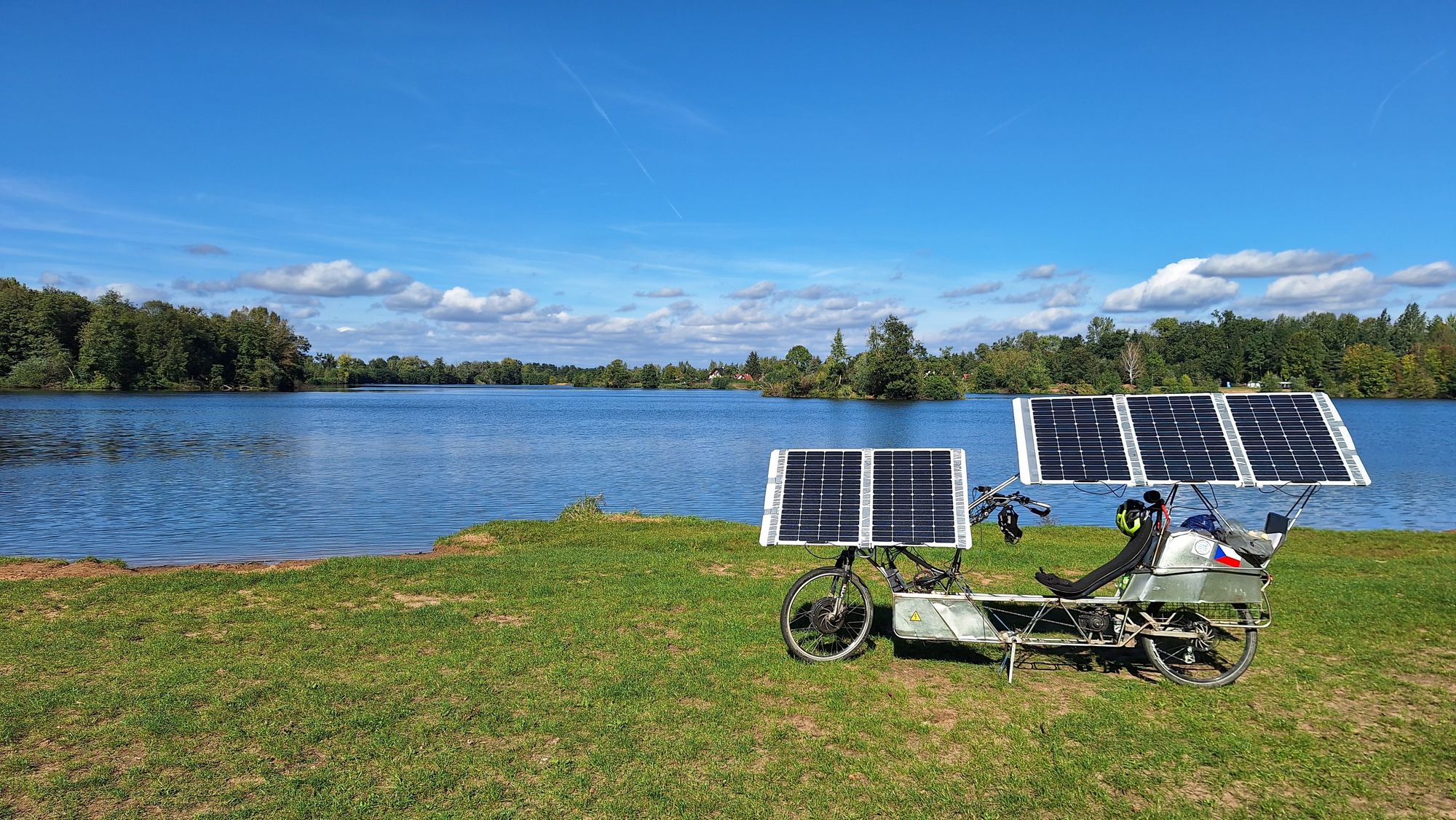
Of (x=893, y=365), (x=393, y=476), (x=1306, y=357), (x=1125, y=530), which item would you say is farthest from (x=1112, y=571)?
(x=1306, y=357)

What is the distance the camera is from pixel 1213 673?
332 inches

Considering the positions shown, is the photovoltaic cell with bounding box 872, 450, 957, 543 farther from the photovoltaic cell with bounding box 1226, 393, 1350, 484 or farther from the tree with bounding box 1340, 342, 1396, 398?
the tree with bounding box 1340, 342, 1396, 398

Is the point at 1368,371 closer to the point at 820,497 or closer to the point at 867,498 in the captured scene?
the point at 867,498

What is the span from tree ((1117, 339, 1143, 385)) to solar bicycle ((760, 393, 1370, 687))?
149448 mm

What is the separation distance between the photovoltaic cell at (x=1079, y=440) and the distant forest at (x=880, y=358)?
12438cm

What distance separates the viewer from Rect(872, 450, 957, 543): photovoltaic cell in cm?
827

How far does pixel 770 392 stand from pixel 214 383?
106 meters

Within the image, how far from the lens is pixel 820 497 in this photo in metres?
A: 8.87

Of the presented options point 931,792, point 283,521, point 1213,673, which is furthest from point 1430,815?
point 283,521

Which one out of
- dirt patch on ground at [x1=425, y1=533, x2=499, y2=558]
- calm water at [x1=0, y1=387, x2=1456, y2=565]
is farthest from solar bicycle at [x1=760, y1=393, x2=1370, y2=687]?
calm water at [x1=0, y1=387, x2=1456, y2=565]

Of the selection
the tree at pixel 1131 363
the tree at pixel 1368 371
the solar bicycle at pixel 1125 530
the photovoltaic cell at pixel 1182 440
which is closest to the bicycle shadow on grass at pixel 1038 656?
the solar bicycle at pixel 1125 530

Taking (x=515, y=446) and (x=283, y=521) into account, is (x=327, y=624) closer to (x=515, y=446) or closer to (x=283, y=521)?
(x=283, y=521)

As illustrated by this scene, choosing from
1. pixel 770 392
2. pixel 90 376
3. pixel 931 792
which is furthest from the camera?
pixel 770 392

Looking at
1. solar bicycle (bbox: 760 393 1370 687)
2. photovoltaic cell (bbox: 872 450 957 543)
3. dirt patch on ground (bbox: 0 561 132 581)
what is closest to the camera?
solar bicycle (bbox: 760 393 1370 687)
